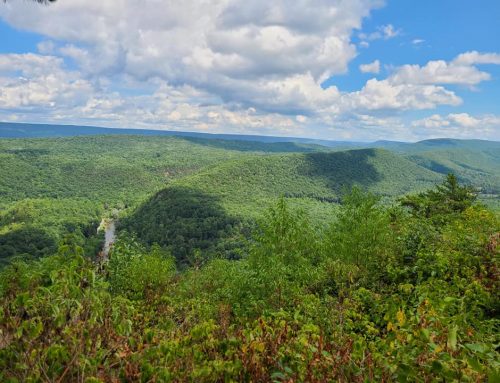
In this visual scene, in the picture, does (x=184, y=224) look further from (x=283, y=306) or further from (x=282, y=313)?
(x=282, y=313)

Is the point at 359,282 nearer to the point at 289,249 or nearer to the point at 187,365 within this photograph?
the point at 289,249

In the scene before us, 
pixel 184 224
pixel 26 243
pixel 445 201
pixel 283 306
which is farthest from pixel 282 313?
pixel 184 224

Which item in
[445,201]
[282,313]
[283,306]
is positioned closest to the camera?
[282,313]

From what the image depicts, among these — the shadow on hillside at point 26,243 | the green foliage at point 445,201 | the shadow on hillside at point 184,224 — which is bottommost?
the shadow on hillside at point 26,243

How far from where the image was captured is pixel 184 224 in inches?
5202

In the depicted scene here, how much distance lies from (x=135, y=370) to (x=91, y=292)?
3.33ft

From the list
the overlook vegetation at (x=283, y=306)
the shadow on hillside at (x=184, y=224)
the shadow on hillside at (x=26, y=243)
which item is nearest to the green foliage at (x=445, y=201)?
the overlook vegetation at (x=283, y=306)

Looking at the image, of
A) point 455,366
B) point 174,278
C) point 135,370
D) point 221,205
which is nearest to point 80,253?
point 135,370

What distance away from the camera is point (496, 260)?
10.7 m

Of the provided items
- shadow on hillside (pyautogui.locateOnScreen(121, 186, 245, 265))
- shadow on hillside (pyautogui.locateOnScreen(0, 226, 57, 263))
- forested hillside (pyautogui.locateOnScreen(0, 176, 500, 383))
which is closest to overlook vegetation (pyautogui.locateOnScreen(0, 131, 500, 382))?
forested hillside (pyautogui.locateOnScreen(0, 176, 500, 383))

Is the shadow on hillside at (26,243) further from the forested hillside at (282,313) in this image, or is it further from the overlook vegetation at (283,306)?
the forested hillside at (282,313)

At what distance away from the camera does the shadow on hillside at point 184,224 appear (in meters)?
114

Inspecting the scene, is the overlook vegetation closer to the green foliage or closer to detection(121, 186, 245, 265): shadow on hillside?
the green foliage

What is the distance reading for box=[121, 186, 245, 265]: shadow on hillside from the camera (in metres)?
114
